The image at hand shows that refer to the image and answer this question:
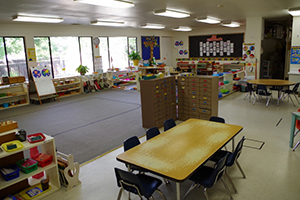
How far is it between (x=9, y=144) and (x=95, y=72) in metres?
8.74

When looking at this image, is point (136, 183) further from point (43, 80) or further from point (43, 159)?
point (43, 80)

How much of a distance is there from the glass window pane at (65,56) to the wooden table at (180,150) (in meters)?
8.30

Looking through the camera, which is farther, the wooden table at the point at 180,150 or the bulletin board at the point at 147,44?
the bulletin board at the point at 147,44

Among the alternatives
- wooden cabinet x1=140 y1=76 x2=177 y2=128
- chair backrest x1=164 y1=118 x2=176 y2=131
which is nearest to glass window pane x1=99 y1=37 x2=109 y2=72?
wooden cabinet x1=140 y1=76 x2=177 y2=128

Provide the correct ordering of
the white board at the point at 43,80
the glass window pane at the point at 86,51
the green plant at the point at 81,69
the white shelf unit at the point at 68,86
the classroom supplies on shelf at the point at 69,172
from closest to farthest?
the classroom supplies on shelf at the point at 69,172, the white board at the point at 43,80, the white shelf unit at the point at 68,86, the green plant at the point at 81,69, the glass window pane at the point at 86,51

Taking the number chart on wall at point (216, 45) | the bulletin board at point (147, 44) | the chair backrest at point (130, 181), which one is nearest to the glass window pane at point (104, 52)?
the bulletin board at point (147, 44)

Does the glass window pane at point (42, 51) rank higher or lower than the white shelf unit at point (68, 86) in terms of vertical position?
higher

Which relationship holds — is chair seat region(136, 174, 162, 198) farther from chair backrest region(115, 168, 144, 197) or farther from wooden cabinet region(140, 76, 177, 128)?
wooden cabinet region(140, 76, 177, 128)

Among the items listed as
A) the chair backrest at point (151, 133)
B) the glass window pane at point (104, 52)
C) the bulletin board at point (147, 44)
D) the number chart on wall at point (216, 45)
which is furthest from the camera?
the bulletin board at point (147, 44)

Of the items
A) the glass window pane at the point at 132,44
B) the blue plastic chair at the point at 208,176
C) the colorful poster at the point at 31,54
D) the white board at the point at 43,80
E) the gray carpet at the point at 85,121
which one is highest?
the glass window pane at the point at 132,44

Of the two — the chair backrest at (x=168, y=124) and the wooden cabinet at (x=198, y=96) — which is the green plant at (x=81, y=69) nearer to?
the wooden cabinet at (x=198, y=96)

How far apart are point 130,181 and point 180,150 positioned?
86cm

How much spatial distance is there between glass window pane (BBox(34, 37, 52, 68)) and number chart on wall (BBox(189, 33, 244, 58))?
886cm

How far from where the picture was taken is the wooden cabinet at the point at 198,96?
6201mm
